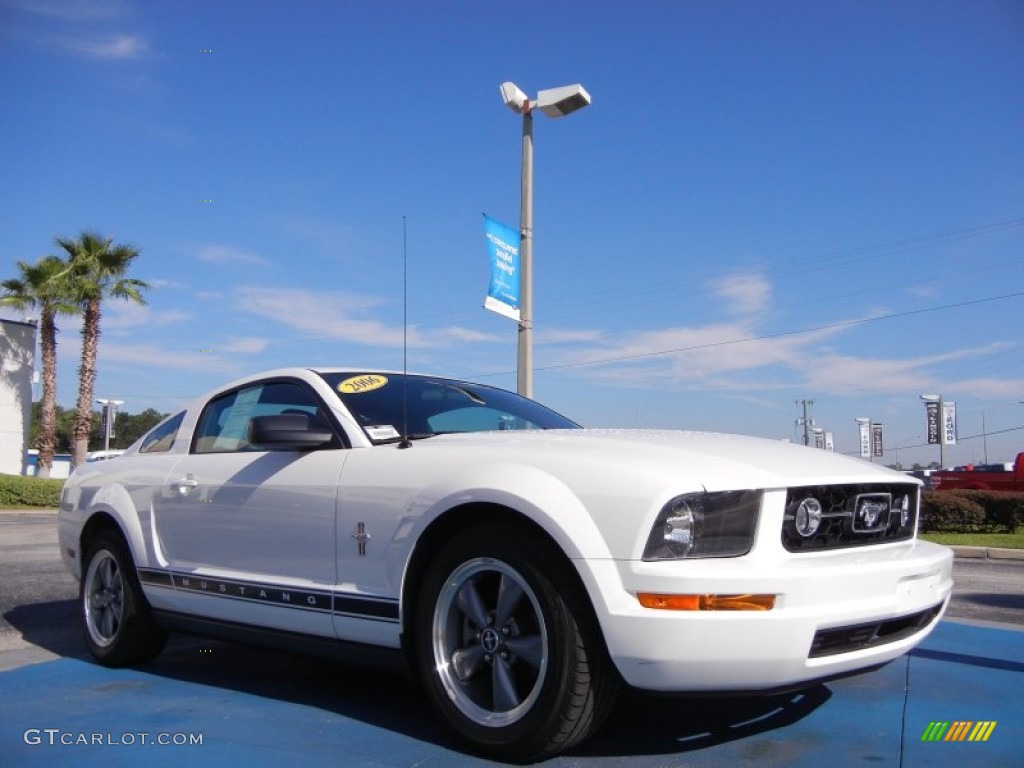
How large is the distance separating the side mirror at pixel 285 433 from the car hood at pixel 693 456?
1.68 feet

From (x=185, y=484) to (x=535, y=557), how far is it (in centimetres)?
221

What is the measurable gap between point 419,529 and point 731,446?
47.5 inches

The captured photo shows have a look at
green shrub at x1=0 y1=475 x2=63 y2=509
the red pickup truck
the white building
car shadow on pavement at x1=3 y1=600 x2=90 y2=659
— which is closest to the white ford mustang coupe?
car shadow on pavement at x1=3 y1=600 x2=90 y2=659

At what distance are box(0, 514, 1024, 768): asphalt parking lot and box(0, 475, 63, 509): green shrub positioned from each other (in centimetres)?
1842

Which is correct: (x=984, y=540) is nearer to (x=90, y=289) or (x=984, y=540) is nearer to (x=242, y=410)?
(x=242, y=410)

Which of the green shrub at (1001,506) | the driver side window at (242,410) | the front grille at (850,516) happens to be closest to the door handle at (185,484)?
the driver side window at (242,410)

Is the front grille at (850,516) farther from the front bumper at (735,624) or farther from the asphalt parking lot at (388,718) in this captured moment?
the asphalt parking lot at (388,718)

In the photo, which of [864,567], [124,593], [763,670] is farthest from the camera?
[124,593]

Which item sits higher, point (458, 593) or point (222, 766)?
point (458, 593)

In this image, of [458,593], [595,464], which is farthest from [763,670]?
[458,593]

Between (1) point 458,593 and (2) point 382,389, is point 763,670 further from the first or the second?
(2) point 382,389

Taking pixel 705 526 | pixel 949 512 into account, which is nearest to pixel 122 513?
pixel 705 526

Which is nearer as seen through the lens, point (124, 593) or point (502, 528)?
point (502, 528)

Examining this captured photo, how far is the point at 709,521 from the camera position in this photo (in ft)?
9.53
